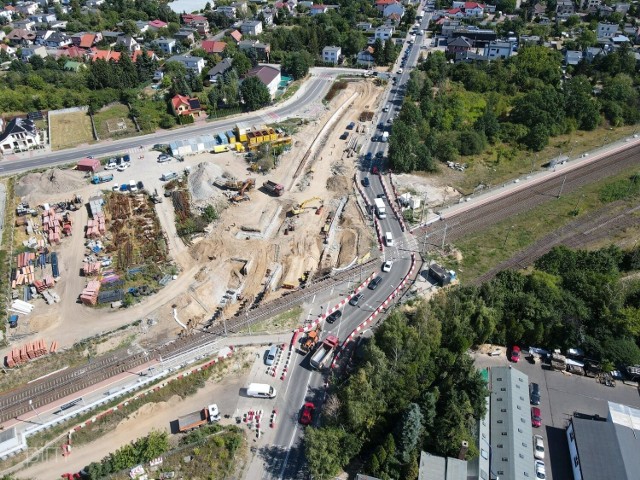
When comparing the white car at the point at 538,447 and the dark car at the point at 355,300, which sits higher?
the dark car at the point at 355,300

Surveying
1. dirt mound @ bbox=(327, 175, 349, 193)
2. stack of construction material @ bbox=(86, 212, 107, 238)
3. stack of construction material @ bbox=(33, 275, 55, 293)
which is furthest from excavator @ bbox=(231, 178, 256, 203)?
stack of construction material @ bbox=(33, 275, 55, 293)

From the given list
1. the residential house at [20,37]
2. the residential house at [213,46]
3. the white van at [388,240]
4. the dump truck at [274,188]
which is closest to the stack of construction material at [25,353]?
the dump truck at [274,188]

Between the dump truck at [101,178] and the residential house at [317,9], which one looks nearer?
the dump truck at [101,178]

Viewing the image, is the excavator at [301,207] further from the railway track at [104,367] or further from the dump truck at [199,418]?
the dump truck at [199,418]

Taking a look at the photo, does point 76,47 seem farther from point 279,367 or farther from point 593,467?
point 593,467

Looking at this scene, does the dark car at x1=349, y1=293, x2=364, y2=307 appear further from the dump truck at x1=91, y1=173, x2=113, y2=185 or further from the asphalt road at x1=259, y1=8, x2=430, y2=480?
the dump truck at x1=91, y1=173, x2=113, y2=185

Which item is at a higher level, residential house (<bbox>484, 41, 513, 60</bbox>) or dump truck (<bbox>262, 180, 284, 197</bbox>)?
residential house (<bbox>484, 41, 513, 60</bbox>)
